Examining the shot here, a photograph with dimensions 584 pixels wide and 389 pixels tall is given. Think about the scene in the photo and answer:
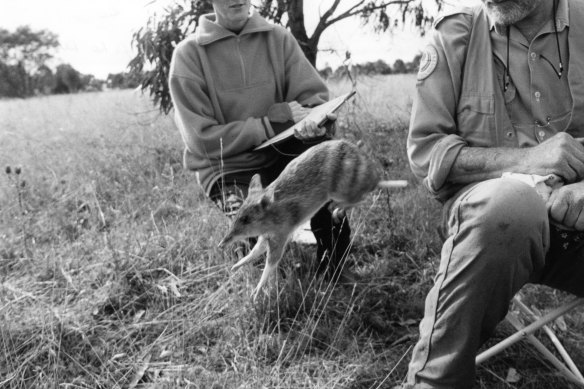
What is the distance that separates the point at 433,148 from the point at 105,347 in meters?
1.77

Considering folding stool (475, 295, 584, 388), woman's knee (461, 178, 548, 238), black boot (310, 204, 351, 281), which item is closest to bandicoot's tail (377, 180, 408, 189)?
black boot (310, 204, 351, 281)

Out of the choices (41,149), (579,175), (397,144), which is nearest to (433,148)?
(579,175)

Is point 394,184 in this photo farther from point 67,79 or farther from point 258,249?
point 67,79

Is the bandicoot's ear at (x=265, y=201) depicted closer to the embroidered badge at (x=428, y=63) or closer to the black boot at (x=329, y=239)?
the black boot at (x=329, y=239)

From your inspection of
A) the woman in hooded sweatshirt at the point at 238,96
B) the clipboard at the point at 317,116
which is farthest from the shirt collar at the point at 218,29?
the clipboard at the point at 317,116

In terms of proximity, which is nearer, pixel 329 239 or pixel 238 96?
pixel 329 239

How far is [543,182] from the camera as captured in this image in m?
2.19

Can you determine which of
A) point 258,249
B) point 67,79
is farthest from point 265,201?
point 67,79

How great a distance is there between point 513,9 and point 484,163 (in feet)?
2.12

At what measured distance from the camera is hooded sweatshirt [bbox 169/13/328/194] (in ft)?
11.5

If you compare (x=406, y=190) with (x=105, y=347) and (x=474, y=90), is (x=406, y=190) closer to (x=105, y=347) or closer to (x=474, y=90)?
(x=474, y=90)

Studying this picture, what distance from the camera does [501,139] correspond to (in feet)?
8.22

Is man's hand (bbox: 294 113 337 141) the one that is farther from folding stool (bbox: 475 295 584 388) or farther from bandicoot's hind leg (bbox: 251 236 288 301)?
folding stool (bbox: 475 295 584 388)

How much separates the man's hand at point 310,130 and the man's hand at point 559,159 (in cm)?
109
